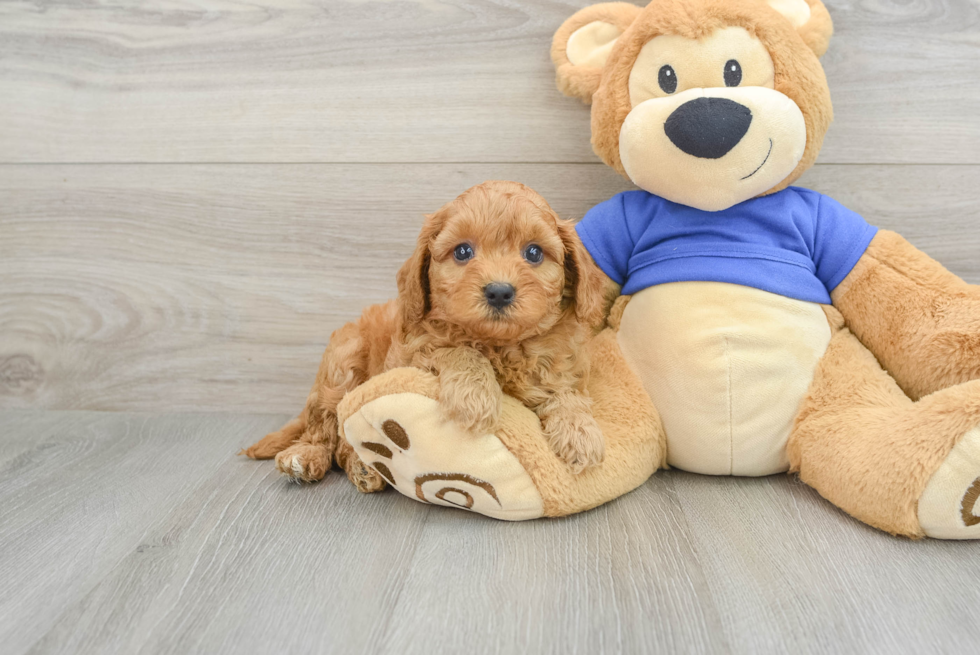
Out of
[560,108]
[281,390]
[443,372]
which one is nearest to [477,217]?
[443,372]

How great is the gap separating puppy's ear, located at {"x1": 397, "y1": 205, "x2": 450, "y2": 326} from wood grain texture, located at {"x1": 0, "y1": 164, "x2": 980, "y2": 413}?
0.51 m

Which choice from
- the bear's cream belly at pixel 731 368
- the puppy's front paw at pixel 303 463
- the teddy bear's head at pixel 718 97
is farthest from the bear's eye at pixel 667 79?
the puppy's front paw at pixel 303 463

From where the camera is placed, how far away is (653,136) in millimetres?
1271

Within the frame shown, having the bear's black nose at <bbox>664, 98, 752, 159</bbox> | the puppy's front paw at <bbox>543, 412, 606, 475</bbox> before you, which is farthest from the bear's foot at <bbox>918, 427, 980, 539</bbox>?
the bear's black nose at <bbox>664, 98, 752, 159</bbox>

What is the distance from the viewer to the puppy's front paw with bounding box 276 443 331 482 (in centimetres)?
143

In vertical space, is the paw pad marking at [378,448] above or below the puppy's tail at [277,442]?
above

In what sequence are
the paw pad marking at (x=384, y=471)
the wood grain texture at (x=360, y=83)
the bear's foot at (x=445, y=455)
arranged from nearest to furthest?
the bear's foot at (x=445, y=455)
the paw pad marking at (x=384, y=471)
the wood grain texture at (x=360, y=83)

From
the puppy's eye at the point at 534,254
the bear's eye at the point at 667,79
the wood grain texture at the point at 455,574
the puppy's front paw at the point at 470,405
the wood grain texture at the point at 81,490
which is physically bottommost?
the wood grain texture at the point at 81,490

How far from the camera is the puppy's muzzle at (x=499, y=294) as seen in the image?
1.09 meters

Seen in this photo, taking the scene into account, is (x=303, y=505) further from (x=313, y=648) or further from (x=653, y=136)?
(x=653, y=136)

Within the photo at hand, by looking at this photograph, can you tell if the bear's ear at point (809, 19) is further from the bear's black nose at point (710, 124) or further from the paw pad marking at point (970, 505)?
the paw pad marking at point (970, 505)

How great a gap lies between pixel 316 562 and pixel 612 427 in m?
0.62

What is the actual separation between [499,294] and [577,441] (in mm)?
325

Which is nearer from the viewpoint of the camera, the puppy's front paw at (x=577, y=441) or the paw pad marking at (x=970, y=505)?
the paw pad marking at (x=970, y=505)
